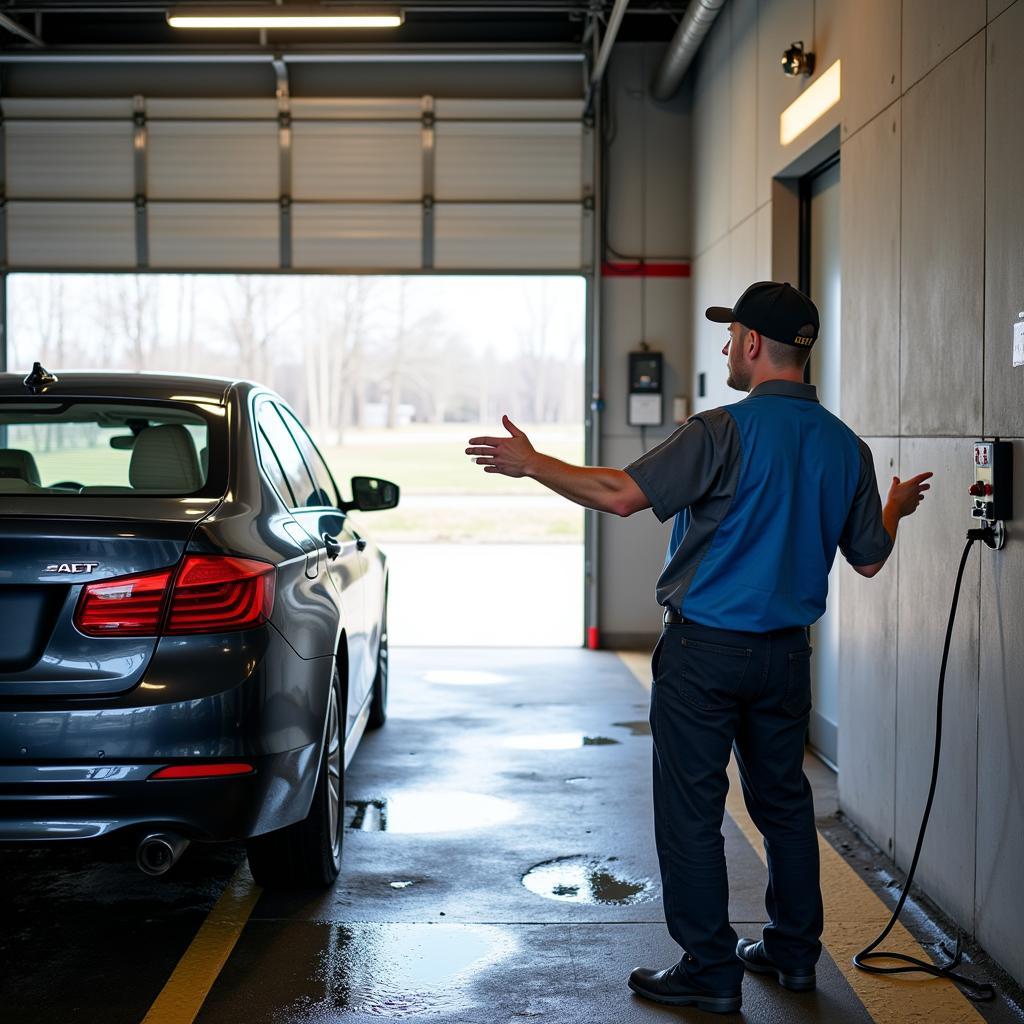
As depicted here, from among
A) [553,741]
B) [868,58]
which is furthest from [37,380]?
[553,741]

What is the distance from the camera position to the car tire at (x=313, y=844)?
427 centimetres

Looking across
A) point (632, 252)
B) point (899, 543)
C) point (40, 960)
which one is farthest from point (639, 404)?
point (40, 960)

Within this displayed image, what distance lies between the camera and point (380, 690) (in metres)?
7.27

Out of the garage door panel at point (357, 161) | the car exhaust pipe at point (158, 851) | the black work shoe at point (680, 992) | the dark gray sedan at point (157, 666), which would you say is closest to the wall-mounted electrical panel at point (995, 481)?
the black work shoe at point (680, 992)

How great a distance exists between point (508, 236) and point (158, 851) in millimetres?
7991

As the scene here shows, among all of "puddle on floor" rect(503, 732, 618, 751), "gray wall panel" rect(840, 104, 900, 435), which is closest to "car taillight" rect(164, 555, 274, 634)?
"gray wall panel" rect(840, 104, 900, 435)

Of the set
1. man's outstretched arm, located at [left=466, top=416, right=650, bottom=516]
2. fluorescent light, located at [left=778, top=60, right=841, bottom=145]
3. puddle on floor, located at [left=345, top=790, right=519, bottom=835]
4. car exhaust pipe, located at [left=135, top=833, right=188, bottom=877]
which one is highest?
fluorescent light, located at [left=778, top=60, right=841, bottom=145]

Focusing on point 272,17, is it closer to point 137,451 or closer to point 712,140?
point 712,140

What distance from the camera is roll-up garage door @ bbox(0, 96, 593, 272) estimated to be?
1065 centimetres

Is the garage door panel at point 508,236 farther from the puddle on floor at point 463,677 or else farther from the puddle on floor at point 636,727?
the puddle on floor at point 636,727

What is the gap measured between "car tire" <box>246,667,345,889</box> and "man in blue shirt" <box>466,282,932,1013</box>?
1176 mm

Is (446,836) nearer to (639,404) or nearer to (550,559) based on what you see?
(639,404)

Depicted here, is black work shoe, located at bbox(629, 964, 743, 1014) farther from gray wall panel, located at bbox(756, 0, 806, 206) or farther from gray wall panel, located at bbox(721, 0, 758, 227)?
gray wall panel, located at bbox(721, 0, 758, 227)

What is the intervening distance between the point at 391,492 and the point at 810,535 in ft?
9.60
